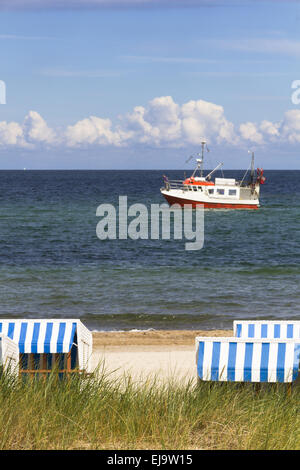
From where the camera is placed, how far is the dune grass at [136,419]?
18.1 feet

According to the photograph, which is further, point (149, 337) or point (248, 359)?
point (149, 337)

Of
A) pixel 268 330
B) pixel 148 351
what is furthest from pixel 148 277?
pixel 268 330

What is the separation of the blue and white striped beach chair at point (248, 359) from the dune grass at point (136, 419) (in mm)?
2831

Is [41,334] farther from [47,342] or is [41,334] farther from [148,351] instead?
[148,351]

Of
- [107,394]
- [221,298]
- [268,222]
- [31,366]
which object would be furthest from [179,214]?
[107,394]

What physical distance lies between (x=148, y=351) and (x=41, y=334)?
15.5ft

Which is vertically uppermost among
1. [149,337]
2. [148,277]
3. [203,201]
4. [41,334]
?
[203,201]

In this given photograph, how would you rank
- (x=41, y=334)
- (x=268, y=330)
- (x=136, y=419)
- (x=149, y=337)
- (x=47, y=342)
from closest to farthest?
1. (x=136, y=419)
2. (x=47, y=342)
3. (x=41, y=334)
4. (x=268, y=330)
5. (x=149, y=337)

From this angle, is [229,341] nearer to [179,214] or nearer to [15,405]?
[15,405]

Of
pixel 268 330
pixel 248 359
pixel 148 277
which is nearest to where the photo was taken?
pixel 248 359

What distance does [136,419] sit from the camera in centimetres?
587

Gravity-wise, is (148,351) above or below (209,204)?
below

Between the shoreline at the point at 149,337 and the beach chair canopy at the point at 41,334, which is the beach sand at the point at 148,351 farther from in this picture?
the beach chair canopy at the point at 41,334
